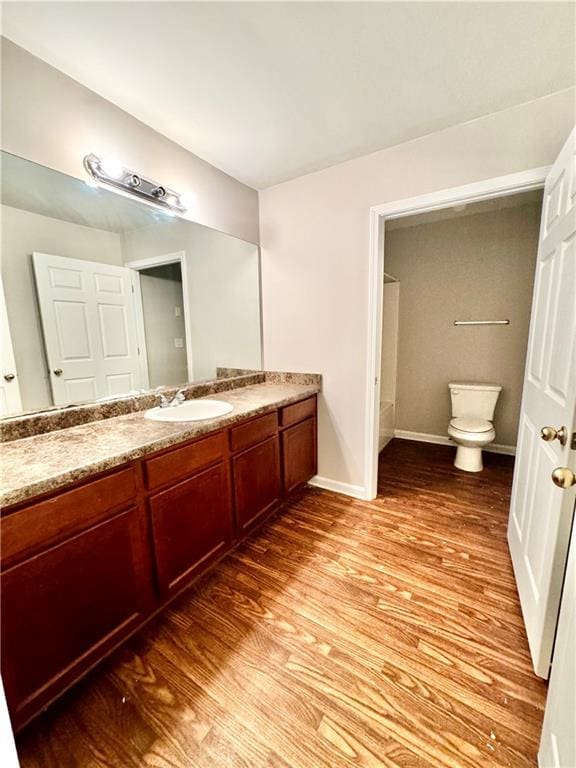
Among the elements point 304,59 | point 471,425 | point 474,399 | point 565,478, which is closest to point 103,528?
point 565,478

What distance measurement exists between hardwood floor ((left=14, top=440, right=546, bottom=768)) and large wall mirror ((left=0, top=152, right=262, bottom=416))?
116 cm

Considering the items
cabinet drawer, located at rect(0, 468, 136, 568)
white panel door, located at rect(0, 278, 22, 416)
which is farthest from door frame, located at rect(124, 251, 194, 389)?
cabinet drawer, located at rect(0, 468, 136, 568)

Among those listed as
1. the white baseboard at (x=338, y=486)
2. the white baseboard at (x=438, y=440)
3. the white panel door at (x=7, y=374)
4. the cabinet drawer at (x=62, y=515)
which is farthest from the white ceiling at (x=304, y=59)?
the white baseboard at (x=438, y=440)

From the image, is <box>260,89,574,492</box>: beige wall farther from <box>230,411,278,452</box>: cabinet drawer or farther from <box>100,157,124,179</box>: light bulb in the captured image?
<box>100,157,124,179</box>: light bulb

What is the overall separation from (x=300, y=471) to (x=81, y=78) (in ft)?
7.87

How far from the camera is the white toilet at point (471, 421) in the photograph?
266cm

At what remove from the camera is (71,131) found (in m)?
1.40

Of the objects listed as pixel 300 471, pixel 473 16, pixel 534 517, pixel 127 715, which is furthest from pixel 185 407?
pixel 473 16

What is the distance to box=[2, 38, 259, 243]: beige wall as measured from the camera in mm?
1230

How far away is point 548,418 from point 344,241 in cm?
158

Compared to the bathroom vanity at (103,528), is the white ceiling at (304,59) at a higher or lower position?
higher

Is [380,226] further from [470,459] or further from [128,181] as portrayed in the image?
[470,459]

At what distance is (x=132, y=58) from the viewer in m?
1.28

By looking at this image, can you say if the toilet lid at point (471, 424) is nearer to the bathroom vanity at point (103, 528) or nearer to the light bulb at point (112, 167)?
the bathroom vanity at point (103, 528)
